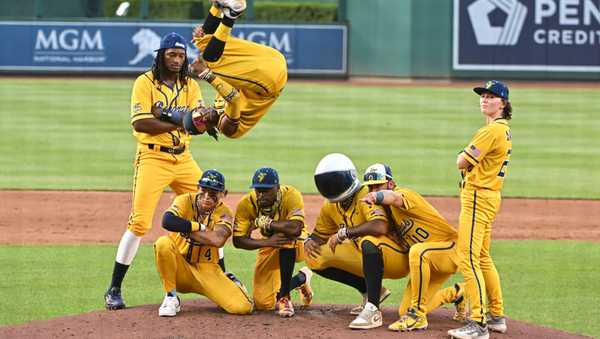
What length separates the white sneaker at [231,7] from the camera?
7145 mm

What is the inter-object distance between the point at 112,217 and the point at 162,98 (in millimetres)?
4965

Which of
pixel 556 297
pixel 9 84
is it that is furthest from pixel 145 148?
pixel 9 84

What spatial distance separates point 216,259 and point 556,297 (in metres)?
2.97

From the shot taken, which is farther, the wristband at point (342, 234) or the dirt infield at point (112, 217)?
the dirt infield at point (112, 217)

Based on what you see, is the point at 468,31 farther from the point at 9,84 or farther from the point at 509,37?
the point at 9,84

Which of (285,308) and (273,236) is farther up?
(273,236)

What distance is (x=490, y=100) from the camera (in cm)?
762

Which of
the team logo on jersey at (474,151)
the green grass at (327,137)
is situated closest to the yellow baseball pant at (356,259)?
the team logo on jersey at (474,151)

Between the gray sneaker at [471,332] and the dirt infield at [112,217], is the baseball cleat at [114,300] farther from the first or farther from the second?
the dirt infield at [112,217]

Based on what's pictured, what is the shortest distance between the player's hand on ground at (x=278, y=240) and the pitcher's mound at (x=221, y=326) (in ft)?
1.67

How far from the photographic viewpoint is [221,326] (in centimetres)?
758

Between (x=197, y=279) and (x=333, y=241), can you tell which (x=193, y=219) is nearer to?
(x=197, y=279)

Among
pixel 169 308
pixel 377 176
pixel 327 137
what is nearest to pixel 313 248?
pixel 377 176

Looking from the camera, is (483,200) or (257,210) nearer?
(483,200)
